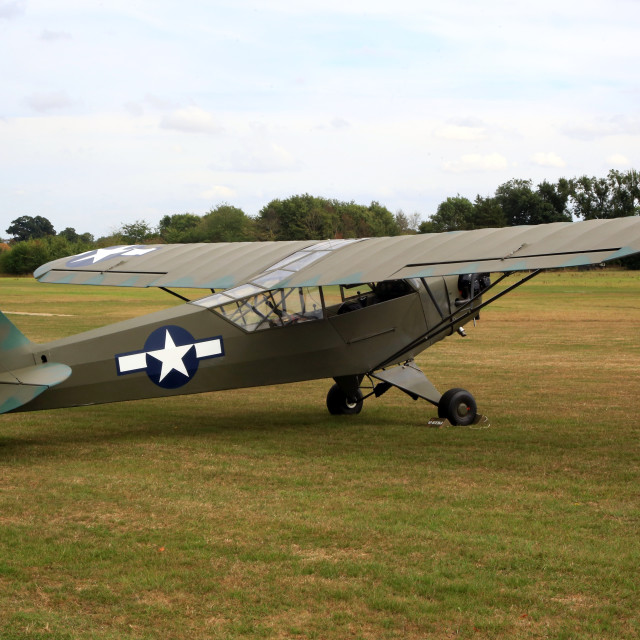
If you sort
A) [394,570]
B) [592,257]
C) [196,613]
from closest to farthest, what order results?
[196,613], [394,570], [592,257]

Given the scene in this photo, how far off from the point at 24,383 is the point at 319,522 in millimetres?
3397

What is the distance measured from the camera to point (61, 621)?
4270 mm

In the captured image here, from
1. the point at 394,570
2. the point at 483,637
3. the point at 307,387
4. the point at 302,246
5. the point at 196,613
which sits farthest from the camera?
the point at 307,387

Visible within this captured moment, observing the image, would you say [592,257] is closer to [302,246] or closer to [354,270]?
[354,270]

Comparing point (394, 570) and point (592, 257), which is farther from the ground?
point (592, 257)

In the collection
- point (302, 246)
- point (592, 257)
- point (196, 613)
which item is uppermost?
point (302, 246)

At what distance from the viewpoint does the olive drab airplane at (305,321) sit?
26.2 feet

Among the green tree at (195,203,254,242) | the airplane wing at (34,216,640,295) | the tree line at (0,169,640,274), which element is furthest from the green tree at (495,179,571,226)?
the airplane wing at (34,216,640,295)

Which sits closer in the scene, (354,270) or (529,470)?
(529,470)

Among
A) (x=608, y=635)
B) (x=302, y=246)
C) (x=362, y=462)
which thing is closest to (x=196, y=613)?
(x=608, y=635)

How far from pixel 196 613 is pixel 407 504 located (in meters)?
2.42

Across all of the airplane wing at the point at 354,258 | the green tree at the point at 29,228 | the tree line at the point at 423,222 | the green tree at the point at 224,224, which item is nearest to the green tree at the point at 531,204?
the tree line at the point at 423,222

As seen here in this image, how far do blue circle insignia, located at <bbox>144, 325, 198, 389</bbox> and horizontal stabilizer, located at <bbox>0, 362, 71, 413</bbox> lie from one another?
979 mm

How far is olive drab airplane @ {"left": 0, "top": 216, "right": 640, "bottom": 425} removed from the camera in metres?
7.98
